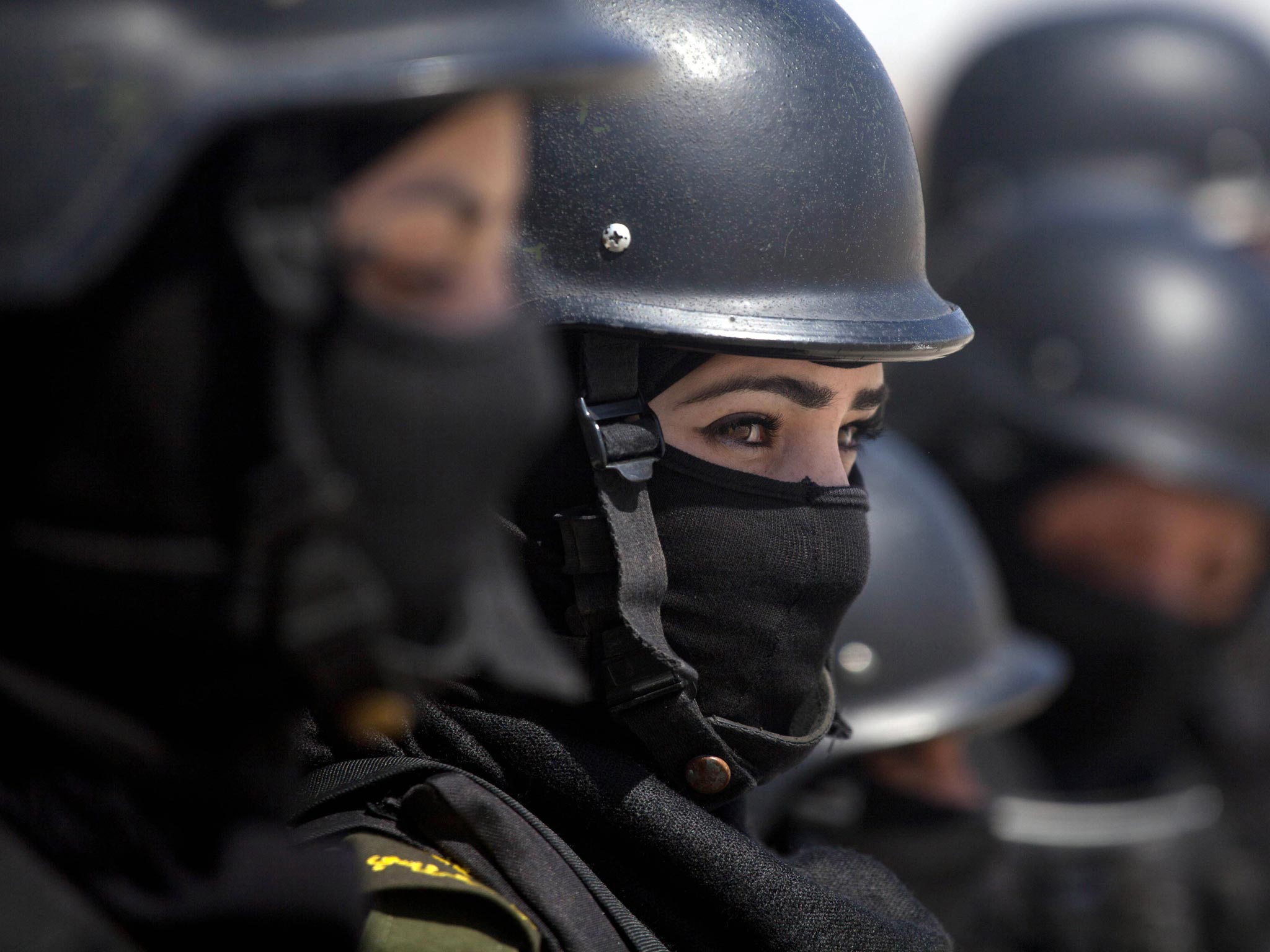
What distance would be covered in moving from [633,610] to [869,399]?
48 centimetres

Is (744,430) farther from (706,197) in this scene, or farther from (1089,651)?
(1089,651)

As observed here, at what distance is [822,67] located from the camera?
6.48 ft

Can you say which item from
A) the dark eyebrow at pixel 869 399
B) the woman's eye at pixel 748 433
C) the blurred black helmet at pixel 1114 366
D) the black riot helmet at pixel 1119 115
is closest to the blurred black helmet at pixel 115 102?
the woman's eye at pixel 748 433

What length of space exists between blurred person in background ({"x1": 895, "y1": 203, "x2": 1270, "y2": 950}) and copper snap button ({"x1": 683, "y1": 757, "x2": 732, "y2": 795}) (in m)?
3.28

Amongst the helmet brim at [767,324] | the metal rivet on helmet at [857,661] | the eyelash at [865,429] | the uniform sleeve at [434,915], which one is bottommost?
the metal rivet on helmet at [857,661]

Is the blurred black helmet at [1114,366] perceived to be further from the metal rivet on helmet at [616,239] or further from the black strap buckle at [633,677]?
the black strap buckle at [633,677]

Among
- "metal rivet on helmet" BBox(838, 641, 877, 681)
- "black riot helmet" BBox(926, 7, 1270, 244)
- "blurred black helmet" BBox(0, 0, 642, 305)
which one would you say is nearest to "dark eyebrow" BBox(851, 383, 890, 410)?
"blurred black helmet" BBox(0, 0, 642, 305)

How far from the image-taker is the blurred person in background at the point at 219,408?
3.31 feet

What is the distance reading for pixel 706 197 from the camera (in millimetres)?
1908

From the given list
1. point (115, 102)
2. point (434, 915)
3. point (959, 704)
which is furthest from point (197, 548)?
point (959, 704)

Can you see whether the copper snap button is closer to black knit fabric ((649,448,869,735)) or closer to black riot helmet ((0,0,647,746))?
black knit fabric ((649,448,869,735))

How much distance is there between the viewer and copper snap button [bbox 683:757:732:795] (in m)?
1.80

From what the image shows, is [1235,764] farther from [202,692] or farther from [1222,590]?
[202,692]

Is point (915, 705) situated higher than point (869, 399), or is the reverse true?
point (869, 399)
